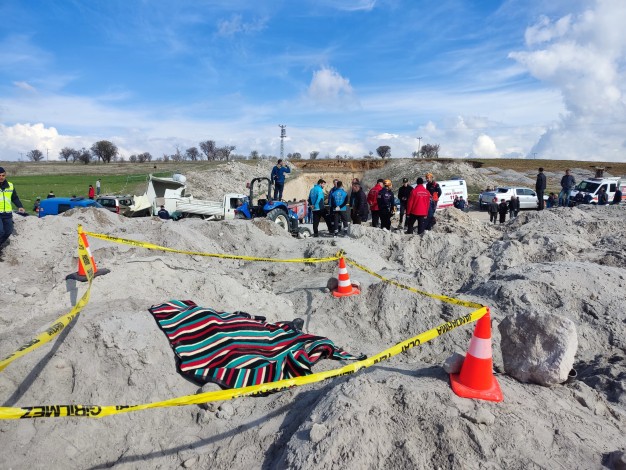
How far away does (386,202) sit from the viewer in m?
12.5

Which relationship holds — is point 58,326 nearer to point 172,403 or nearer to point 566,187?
point 172,403

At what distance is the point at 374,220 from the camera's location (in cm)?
1345

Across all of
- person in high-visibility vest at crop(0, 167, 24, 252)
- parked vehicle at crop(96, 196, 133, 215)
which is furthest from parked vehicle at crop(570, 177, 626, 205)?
person in high-visibility vest at crop(0, 167, 24, 252)

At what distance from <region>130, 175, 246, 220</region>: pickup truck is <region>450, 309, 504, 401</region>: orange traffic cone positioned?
11147 millimetres

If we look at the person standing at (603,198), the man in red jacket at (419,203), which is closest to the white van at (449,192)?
the person standing at (603,198)

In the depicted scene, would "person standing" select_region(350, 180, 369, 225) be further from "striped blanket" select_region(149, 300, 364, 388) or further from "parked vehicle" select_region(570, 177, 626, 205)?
"parked vehicle" select_region(570, 177, 626, 205)

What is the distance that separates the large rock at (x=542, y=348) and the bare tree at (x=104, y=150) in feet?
295

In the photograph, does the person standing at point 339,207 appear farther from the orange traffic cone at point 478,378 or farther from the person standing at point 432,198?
the orange traffic cone at point 478,378

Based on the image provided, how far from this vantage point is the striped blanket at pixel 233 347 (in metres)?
4.20

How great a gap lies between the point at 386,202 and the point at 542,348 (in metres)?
9.17

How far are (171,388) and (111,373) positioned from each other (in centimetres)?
59

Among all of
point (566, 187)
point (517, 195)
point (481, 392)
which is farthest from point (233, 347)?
point (517, 195)

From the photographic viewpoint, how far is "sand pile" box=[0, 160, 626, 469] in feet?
9.29

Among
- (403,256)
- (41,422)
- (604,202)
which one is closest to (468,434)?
(41,422)
